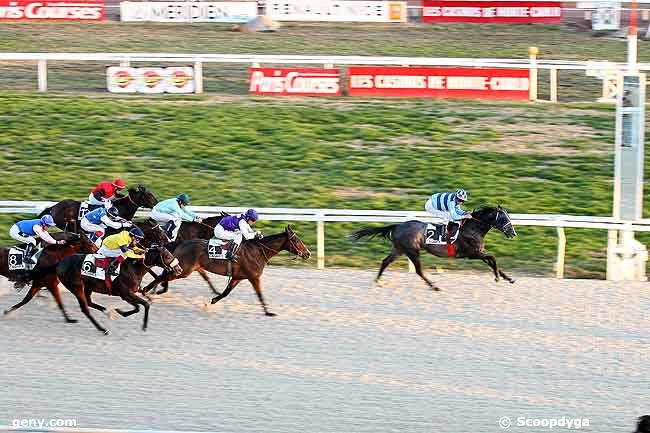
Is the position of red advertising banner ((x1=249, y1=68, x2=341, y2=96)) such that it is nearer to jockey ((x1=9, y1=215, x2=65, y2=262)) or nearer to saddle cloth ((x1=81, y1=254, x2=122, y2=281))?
jockey ((x1=9, y1=215, x2=65, y2=262))

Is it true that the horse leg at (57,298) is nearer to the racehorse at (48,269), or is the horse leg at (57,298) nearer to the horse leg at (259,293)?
the racehorse at (48,269)

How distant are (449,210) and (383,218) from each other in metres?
1.16

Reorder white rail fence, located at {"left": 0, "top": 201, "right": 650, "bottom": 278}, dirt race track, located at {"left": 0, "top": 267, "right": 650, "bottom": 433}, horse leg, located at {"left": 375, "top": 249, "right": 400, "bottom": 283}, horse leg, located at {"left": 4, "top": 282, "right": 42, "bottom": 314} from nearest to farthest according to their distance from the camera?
dirt race track, located at {"left": 0, "top": 267, "right": 650, "bottom": 433}
horse leg, located at {"left": 4, "top": 282, "right": 42, "bottom": 314}
horse leg, located at {"left": 375, "top": 249, "right": 400, "bottom": 283}
white rail fence, located at {"left": 0, "top": 201, "right": 650, "bottom": 278}

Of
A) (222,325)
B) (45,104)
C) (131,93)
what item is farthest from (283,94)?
(222,325)

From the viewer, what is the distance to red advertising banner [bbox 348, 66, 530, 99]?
20875 millimetres

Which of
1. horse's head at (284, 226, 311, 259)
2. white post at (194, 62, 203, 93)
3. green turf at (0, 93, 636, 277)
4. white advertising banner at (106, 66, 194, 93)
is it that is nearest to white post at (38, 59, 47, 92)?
green turf at (0, 93, 636, 277)

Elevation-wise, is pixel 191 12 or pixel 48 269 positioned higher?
pixel 191 12

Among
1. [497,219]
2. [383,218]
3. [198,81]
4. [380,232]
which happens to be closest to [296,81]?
[198,81]

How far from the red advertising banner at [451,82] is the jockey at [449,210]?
25.6 feet

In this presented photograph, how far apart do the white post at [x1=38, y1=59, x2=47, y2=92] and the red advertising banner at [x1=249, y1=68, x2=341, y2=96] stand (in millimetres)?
3702

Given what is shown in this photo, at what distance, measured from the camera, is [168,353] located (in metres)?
11.1

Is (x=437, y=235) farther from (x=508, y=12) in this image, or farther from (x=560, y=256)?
(x=508, y=12)

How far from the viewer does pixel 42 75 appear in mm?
21219

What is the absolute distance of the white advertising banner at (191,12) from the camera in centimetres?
2772
